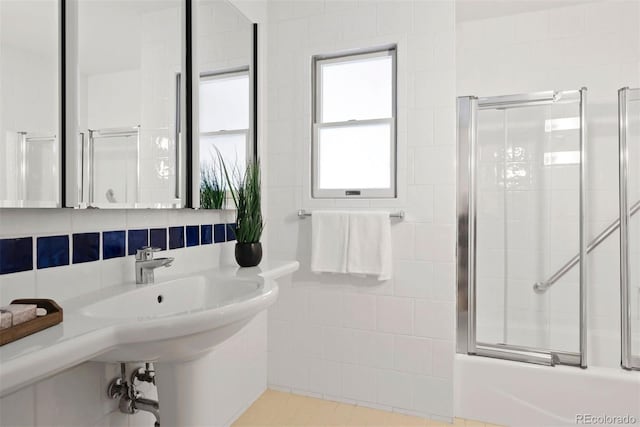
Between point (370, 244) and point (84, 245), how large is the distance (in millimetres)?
1226

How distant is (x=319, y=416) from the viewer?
1.84 meters

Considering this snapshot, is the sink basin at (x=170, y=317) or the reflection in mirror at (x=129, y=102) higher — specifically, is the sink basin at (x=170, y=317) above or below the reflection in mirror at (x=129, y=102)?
below

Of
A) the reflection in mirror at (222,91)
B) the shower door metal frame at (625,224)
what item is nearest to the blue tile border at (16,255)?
the reflection in mirror at (222,91)

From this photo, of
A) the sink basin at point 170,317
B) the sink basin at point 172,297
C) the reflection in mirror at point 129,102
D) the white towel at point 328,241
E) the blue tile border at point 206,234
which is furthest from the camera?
the white towel at point 328,241

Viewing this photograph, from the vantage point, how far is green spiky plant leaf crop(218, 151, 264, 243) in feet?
5.22

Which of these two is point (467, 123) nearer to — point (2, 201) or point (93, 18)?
point (93, 18)

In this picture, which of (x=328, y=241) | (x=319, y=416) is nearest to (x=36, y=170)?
(x=328, y=241)

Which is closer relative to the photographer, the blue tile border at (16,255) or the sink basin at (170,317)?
the sink basin at (170,317)

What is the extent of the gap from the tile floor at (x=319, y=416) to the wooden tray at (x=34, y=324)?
1.36 m

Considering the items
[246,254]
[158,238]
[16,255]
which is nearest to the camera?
[16,255]

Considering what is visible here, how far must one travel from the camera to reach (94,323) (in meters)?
0.72

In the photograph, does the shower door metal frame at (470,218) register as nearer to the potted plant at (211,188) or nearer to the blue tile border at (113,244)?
the potted plant at (211,188)

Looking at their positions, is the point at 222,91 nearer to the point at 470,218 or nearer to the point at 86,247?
the point at 86,247

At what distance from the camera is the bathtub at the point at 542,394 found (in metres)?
1.62
